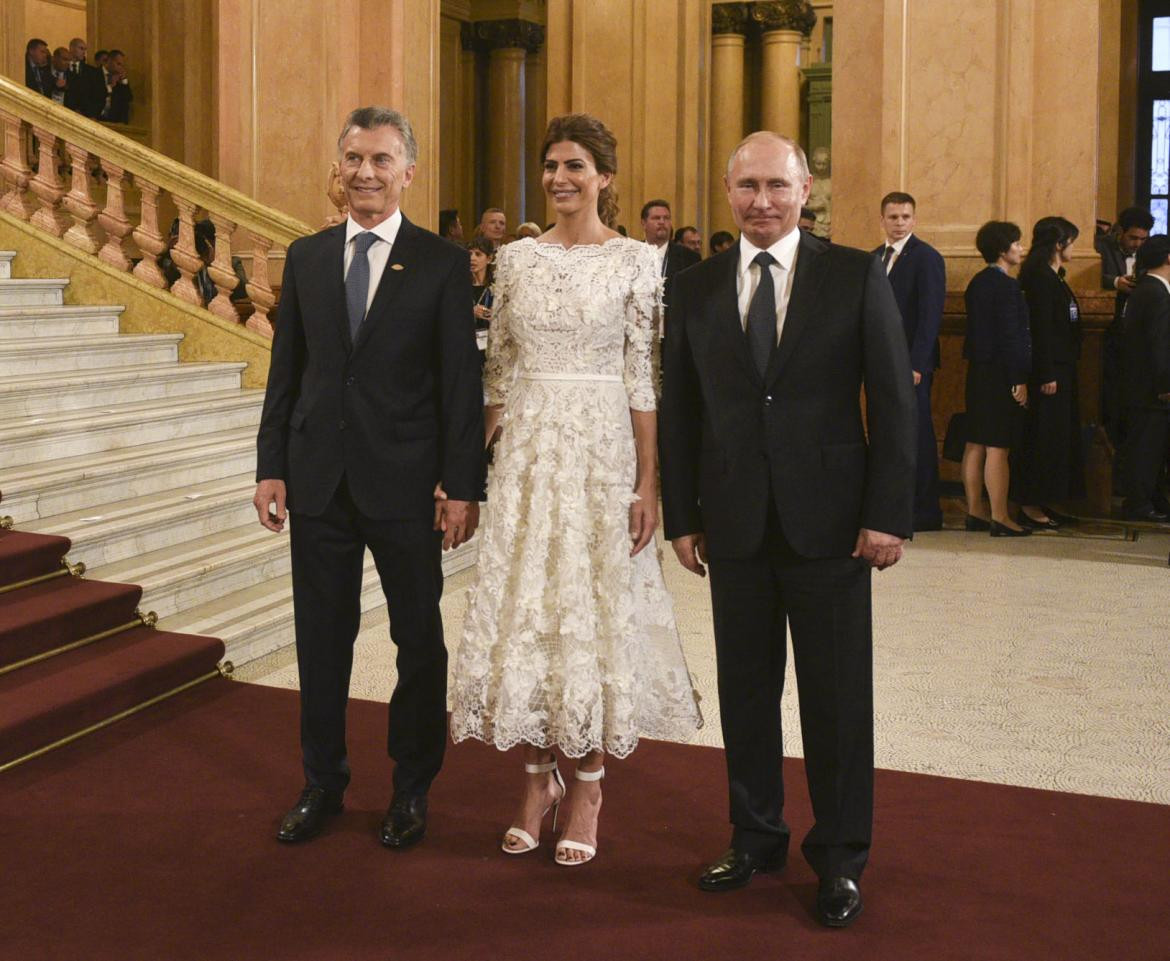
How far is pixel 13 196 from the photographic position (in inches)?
351

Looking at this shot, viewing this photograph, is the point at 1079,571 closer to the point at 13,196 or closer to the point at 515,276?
the point at 515,276

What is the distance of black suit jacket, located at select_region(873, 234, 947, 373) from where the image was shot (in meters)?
8.55

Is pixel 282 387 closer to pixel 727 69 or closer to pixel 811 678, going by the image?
pixel 811 678

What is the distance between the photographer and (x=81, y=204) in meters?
8.81

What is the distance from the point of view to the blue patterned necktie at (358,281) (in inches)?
151

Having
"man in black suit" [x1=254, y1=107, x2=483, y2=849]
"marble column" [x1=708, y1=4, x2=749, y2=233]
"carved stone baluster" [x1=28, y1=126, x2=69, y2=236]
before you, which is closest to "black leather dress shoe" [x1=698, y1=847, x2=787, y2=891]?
"man in black suit" [x1=254, y1=107, x2=483, y2=849]

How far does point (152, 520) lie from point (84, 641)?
108 centimetres

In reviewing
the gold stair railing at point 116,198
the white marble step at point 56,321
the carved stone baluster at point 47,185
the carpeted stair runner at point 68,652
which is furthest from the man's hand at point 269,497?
the carved stone baluster at point 47,185

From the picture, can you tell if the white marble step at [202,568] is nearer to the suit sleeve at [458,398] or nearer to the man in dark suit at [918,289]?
the suit sleeve at [458,398]

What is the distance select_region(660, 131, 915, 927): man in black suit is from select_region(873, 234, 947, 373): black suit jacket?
5.23 meters

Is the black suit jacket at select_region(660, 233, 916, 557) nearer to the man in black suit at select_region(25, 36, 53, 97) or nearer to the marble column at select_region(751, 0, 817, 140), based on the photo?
the man in black suit at select_region(25, 36, 53, 97)

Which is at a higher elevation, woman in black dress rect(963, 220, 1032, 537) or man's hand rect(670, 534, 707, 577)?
woman in black dress rect(963, 220, 1032, 537)

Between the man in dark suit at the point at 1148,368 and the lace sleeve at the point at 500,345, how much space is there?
5.50 m

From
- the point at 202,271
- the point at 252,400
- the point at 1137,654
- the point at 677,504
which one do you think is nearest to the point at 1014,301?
the point at 1137,654
